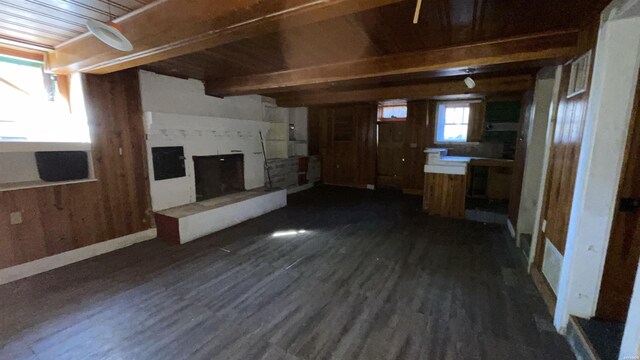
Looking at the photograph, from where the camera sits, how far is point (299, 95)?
5.53 meters

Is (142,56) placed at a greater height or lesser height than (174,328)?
greater

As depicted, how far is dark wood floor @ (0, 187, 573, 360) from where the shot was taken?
1.78 m

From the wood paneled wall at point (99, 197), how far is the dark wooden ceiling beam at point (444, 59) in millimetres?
1846

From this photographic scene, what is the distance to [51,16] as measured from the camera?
6.51 feet

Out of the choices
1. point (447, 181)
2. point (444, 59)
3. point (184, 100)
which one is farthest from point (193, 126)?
point (447, 181)

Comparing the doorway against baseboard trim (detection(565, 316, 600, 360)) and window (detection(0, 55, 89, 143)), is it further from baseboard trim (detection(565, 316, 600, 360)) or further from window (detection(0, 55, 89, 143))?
window (detection(0, 55, 89, 143))

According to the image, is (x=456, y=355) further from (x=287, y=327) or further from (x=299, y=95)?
(x=299, y=95)

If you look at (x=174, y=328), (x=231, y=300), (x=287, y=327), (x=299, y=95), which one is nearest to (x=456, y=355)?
(x=287, y=327)

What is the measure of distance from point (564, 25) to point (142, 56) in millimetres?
3436

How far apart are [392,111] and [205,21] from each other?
603cm

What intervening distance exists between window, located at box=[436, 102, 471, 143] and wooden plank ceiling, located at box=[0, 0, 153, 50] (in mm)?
5830

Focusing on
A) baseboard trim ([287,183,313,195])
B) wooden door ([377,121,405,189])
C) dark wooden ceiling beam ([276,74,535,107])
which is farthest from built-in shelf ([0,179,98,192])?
wooden door ([377,121,405,189])

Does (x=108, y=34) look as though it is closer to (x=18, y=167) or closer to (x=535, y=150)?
(x=18, y=167)

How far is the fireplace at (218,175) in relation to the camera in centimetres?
444
